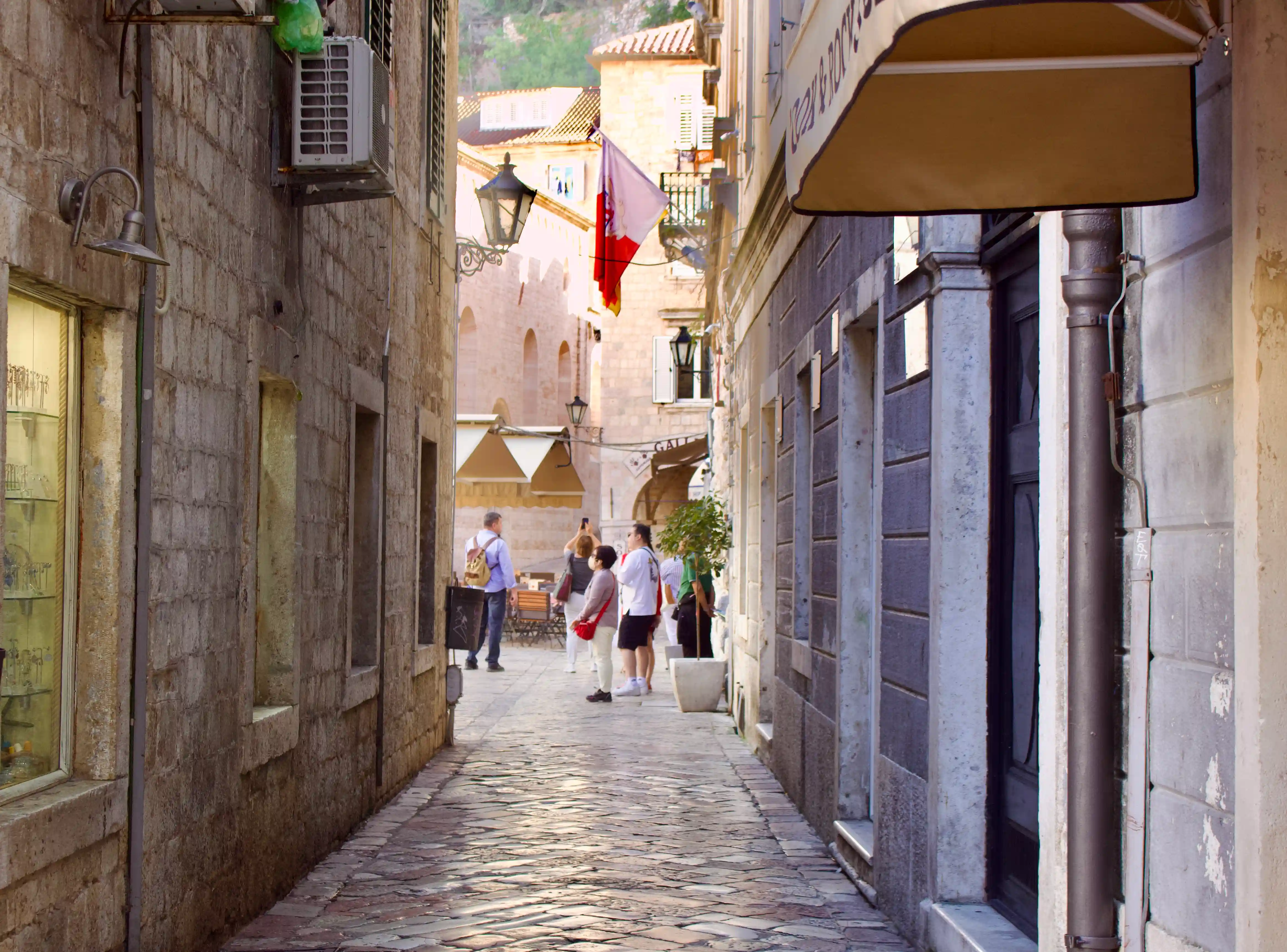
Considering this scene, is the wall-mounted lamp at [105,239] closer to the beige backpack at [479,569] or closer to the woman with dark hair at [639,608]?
the woman with dark hair at [639,608]

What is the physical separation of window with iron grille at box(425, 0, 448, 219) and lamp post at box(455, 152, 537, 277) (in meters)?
0.54

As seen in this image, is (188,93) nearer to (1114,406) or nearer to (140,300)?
(140,300)

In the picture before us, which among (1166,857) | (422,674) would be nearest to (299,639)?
(422,674)

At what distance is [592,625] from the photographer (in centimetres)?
1661

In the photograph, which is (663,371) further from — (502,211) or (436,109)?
(436,109)

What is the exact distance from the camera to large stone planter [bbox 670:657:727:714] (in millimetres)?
14961

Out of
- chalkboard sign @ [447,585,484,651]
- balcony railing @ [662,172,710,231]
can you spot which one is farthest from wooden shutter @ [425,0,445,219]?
balcony railing @ [662,172,710,231]

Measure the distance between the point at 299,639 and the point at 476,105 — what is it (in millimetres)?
58607

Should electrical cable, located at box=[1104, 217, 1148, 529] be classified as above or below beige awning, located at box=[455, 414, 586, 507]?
below

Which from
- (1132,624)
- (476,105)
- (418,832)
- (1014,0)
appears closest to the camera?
(1014,0)

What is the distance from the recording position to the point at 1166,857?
339cm

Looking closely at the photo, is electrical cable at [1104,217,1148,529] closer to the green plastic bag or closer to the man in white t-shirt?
the green plastic bag

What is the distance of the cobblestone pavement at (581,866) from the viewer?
6125mm

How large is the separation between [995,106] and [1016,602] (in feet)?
7.33
